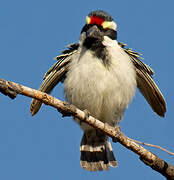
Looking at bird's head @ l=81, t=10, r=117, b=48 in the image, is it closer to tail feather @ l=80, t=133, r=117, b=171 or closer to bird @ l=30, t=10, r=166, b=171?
bird @ l=30, t=10, r=166, b=171

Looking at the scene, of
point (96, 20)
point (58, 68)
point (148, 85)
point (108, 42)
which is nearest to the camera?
point (108, 42)

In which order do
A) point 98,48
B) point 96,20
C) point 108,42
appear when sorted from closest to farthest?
point 98,48 → point 108,42 → point 96,20

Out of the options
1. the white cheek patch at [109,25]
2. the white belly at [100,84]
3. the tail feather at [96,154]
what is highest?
the white cheek patch at [109,25]

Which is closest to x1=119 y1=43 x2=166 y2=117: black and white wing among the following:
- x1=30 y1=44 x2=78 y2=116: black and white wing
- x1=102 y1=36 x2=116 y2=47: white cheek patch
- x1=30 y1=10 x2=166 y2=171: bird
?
x1=30 y1=10 x2=166 y2=171: bird

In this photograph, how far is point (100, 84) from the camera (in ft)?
19.5

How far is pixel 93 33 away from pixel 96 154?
2.31 metres

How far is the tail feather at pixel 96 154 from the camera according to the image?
691 centimetres

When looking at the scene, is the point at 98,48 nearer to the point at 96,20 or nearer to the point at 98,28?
the point at 98,28

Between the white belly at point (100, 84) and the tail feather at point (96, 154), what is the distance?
0.85 meters

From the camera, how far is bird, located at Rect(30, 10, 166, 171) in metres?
6.00

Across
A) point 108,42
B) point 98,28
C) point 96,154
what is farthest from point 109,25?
point 96,154

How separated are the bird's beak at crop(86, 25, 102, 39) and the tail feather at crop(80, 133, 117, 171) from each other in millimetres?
1960

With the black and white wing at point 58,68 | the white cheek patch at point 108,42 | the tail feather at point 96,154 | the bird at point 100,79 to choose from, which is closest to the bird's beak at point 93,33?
the bird at point 100,79

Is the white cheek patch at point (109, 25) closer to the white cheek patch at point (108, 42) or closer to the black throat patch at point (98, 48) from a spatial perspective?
the white cheek patch at point (108, 42)
